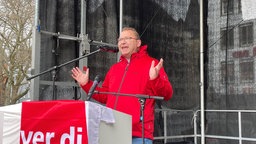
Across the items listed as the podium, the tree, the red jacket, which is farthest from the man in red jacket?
the tree

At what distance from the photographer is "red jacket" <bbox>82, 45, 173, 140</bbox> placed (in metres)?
2.18

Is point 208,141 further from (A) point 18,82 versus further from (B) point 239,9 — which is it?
(A) point 18,82

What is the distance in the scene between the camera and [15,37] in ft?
49.1

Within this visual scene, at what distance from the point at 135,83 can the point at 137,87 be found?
1.3 inches

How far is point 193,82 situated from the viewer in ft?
16.2

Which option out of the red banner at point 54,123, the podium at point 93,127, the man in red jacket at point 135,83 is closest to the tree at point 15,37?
the man in red jacket at point 135,83

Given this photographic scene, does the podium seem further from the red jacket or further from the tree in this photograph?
the tree

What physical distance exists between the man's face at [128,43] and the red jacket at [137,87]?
36 mm

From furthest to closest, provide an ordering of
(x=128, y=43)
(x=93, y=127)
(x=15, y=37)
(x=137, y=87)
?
1. (x=15, y=37)
2. (x=128, y=43)
3. (x=137, y=87)
4. (x=93, y=127)

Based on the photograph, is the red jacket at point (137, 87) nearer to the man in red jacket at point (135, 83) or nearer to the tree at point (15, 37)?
the man in red jacket at point (135, 83)

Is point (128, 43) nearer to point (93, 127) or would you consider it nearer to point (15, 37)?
point (93, 127)

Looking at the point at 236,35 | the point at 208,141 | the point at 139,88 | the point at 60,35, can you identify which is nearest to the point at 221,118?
the point at 208,141

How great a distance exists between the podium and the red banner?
0.01 meters

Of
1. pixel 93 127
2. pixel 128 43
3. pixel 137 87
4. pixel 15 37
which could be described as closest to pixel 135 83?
pixel 137 87
